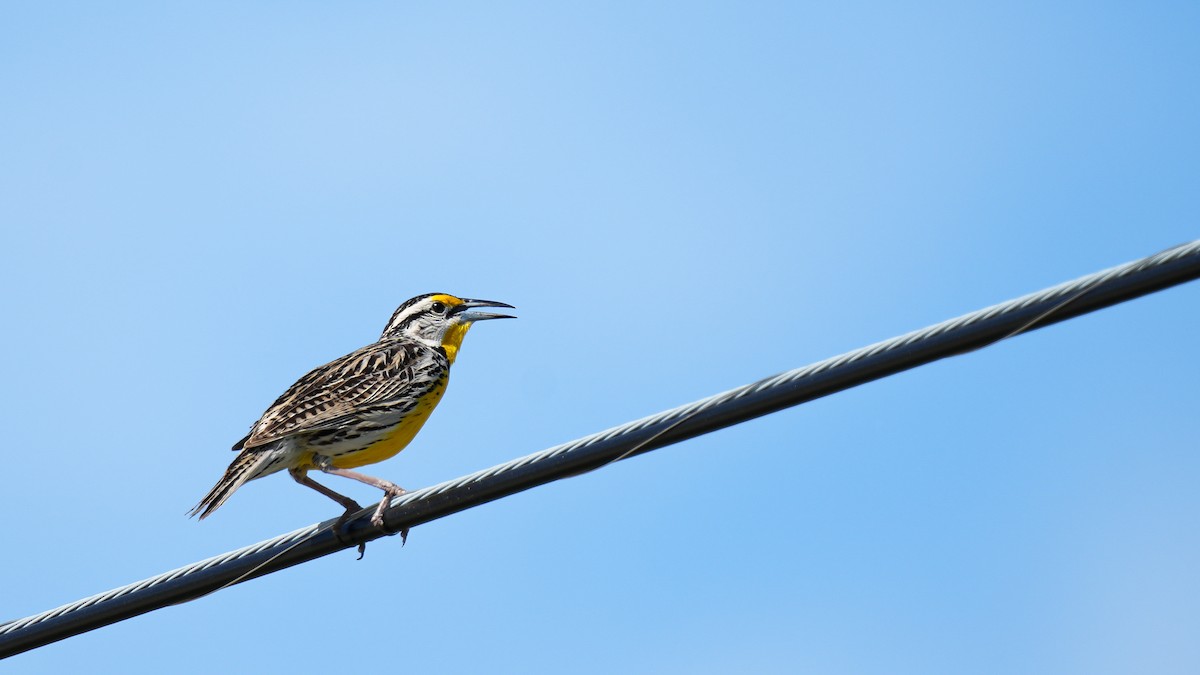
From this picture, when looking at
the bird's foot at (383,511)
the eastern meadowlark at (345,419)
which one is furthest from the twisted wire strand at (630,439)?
the eastern meadowlark at (345,419)

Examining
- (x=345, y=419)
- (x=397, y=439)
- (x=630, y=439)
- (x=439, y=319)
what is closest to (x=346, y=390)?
(x=345, y=419)

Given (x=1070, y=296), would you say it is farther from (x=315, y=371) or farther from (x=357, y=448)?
(x=315, y=371)

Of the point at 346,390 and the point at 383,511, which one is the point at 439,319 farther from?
the point at 383,511

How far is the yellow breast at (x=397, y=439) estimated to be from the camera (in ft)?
32.0

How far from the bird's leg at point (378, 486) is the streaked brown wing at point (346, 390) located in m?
0.28

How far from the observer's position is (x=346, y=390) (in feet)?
32.1

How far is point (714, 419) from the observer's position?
582cm

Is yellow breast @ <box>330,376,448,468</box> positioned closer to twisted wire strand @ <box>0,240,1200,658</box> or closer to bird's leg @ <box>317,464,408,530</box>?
bird's leg @ <box>317,464,408,530</box>

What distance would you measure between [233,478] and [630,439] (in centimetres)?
383

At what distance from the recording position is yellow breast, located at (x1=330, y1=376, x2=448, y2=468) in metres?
9.75

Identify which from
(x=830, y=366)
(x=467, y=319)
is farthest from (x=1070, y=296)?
(x=467, y=319)

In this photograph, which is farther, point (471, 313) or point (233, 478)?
point (471, 313)

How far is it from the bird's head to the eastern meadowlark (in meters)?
0.62

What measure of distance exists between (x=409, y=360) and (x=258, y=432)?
1.30 meters
